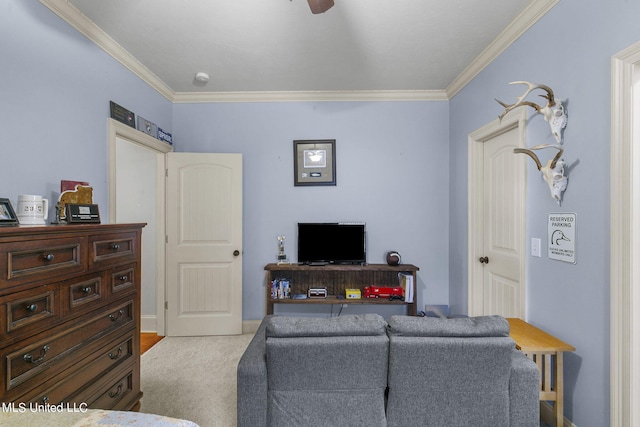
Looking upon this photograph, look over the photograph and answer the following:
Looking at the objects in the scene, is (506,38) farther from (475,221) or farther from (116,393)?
(116,393)

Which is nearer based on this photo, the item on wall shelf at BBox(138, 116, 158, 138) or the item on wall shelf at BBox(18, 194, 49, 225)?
the item on wall shelf at BBox(18, 194, 49, 225)

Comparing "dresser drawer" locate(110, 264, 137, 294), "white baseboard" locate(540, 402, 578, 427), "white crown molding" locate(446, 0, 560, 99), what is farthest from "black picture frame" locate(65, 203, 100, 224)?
"white crown molding" locate(446, 0, 560, 99)

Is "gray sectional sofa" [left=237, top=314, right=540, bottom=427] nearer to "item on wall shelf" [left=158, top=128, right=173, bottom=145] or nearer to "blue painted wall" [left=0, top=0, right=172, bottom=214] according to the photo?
"blue painted wall" [left=0, top=0, right=172, bottom=214]

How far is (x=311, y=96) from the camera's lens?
3.51 m

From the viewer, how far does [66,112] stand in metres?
2.04

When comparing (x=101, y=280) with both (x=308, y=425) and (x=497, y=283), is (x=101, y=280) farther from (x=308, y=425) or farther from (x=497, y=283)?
(x=497, y=283)

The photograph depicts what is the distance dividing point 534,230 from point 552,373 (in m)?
0.94

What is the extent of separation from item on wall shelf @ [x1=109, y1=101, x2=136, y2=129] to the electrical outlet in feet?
11.5

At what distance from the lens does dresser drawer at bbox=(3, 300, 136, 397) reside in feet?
4.07

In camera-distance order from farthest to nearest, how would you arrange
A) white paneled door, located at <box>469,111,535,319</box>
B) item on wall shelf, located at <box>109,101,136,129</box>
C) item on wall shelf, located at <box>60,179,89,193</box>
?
item on wall shelf, located at <box>109,101,136,129</box> → white paneled door, located at <box>469,111,535,319</box> → item on wall shelf, located at <box>60,179,89,193</box>

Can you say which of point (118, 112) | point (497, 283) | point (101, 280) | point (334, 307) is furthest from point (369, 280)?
point (118, 112)

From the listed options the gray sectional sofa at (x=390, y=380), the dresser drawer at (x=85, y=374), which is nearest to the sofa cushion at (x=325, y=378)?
the gray sectional sofa at (x=390, y=380)

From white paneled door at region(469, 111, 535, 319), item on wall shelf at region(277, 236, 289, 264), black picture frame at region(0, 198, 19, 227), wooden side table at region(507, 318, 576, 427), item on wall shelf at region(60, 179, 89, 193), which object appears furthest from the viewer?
item on wall shelf at region(277, 236, 289, 264)

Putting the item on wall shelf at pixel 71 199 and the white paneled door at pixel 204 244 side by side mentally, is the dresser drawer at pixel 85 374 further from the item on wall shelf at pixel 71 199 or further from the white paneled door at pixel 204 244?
the white paneled door at pixel 204 244
